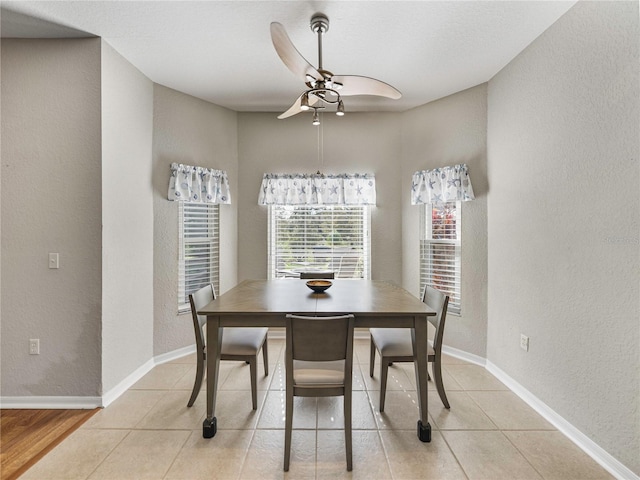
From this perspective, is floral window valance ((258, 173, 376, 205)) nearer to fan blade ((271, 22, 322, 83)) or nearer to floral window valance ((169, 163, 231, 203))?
floral window valance ((169, 163, 231, 203))

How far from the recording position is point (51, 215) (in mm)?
2342

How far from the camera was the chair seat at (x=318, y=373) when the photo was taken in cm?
178

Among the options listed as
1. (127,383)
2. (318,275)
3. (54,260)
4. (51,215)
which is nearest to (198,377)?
(127,383)

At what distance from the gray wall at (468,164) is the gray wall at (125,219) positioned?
279cm

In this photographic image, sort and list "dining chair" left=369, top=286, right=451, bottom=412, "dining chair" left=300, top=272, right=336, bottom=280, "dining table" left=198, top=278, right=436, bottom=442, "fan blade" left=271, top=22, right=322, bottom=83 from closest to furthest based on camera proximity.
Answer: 1. "fan blade" left=271, top=22, right=322, bottom=83
2. "dining table" left=198, top=278, right=436, bottom=442
3. "dining chair" left=369, top=286, right=451, bottom=412
4. "dining chair" left=300, top=272, right=336, bottom=280

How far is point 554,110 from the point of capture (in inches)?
85.8

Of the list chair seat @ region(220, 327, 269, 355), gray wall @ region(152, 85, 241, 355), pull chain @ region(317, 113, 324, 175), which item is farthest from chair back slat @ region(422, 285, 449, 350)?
gray wall @ region(152, 85, 241, 355)

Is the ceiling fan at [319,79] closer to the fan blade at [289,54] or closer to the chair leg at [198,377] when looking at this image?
the fan blade at [289,54]

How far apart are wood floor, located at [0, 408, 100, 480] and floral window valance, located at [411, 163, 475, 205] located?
3.42 meters

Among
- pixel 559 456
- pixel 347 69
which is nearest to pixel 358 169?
pixel 347 69

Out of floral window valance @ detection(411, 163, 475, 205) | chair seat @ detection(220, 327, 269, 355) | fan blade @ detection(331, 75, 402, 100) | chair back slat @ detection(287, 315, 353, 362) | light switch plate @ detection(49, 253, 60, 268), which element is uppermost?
fan blade @ detection(331, 75, 402, 100)

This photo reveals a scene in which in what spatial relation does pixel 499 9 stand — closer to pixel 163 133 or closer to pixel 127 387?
pixel 163 133

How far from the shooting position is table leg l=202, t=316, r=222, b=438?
1.96 metres

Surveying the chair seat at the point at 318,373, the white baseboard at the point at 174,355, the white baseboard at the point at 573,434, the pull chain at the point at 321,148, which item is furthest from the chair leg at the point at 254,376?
the pull chain at the point at 321,148
